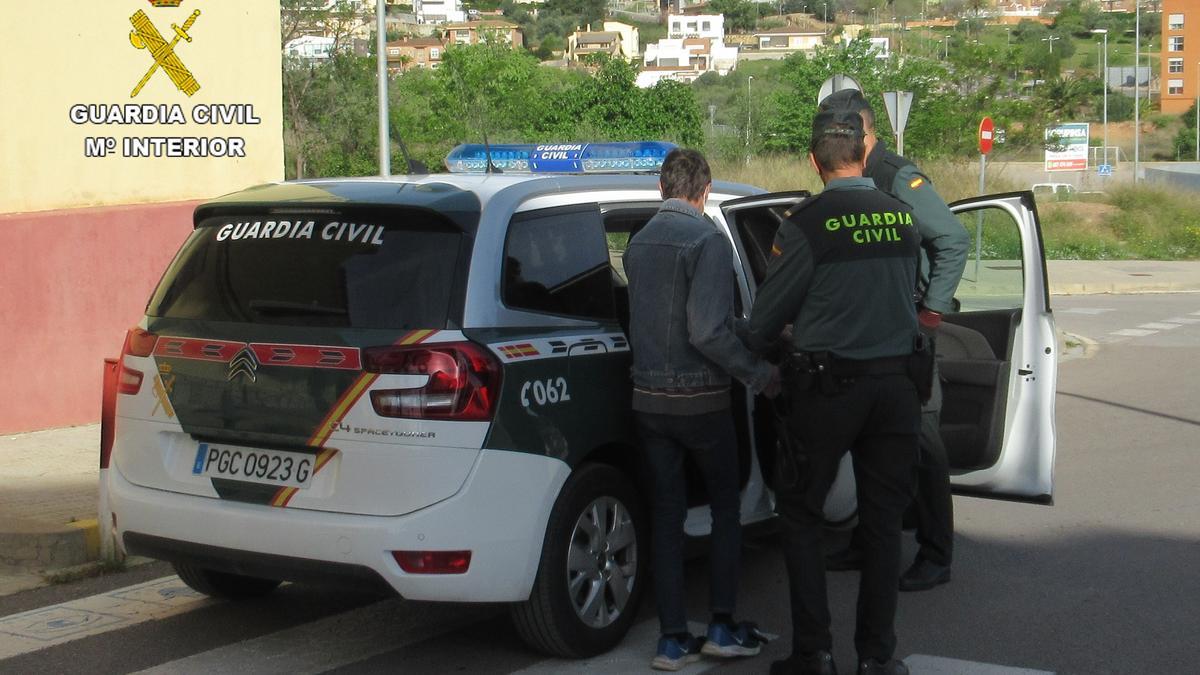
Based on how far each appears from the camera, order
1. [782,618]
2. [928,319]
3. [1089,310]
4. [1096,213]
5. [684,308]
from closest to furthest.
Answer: [684,308]
[782,618]
[928,319]
[1089,310]
[1096,213]

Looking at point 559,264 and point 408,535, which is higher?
point 559,264

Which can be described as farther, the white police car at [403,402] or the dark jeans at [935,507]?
the dark jeans at [935,507]

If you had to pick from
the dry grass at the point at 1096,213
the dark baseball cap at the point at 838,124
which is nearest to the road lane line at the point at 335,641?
the dark baseball cap at the point at 838,124

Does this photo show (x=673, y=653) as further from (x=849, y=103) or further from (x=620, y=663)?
(x=849, y=103)

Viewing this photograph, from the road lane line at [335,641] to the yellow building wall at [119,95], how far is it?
5.40 meters

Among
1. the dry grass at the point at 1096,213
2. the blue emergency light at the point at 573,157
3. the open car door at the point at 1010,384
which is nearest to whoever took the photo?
the open car door at the point at 1010,384

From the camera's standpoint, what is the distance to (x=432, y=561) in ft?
14.4

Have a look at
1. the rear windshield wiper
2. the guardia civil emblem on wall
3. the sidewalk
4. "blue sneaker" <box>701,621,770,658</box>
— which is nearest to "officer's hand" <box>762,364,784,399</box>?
"blue sneaker" <box>701,621,770,658</box>

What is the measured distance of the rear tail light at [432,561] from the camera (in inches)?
173

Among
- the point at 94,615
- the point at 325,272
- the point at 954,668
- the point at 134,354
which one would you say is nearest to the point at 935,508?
the point at 954,668

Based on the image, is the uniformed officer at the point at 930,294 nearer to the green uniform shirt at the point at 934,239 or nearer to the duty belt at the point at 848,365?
the green uniform shirt at the point at 934,239

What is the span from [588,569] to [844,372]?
1.19 metres

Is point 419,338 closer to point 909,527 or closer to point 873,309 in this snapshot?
point 873,309

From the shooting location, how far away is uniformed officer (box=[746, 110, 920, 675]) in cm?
446
